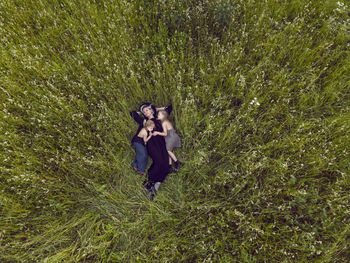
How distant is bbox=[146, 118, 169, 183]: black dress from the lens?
117 inches

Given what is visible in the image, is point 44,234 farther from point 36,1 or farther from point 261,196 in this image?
point 36,1

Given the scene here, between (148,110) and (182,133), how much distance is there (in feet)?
2.26

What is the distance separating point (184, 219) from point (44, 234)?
191cm

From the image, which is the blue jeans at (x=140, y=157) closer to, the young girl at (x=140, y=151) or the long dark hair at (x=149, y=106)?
the young girl at (x=140, y=151)

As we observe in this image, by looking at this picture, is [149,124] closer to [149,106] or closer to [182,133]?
[149,106]

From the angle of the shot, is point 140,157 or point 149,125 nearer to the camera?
point 140,157

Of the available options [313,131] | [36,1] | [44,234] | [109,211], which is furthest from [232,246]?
[36,1]

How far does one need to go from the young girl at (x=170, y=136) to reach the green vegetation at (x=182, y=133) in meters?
0.14

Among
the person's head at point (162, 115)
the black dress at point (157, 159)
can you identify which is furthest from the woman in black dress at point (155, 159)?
the person's head at point (162, 115)

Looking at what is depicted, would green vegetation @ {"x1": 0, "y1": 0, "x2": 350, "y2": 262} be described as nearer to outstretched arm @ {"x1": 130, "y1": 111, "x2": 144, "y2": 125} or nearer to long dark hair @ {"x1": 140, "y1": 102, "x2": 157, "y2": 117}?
outstretched arm @ {"x1": 130, "y1": 111, "x2": 144, "y2": 125}

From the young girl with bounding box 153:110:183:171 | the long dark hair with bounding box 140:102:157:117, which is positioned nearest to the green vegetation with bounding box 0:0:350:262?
the young girl with bounding box 153:110:183:171

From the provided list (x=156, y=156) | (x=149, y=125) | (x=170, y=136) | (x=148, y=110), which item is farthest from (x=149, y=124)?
(x=156, y=156)

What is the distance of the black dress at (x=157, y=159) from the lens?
2979 mm

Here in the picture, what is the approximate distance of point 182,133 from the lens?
3184mm
